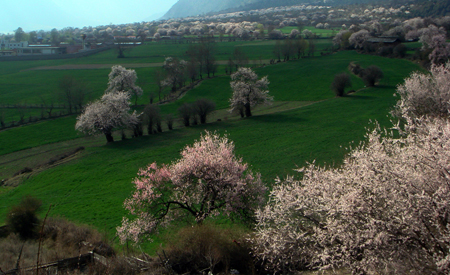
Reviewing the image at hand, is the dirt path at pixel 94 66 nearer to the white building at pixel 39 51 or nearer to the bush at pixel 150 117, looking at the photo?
the white building at pixel 39 51

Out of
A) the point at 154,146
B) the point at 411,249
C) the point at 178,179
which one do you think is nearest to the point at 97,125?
the point at 154,146

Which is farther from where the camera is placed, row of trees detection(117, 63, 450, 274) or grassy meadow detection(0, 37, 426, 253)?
grassy meadow detection(0, 37, 426, 253)

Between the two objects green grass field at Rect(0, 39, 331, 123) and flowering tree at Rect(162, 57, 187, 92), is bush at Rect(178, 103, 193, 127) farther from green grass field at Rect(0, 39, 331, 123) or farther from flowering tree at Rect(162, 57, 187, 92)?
flowering tree at Rect(162, 57, 187, 92)

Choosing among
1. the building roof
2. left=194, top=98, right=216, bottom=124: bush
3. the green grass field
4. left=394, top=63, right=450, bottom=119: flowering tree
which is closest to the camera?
left=394, top=63, right=450, bottom=119: flowering tree

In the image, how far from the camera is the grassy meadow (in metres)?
33.8

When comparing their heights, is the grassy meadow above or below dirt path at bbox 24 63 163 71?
below

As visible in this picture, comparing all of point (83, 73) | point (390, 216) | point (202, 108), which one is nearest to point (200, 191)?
point (390, 216)

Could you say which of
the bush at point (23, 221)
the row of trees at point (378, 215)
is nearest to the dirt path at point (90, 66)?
the bush at point (23, 221)

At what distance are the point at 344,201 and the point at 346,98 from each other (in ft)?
180

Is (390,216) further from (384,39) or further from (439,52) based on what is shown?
(384,39)

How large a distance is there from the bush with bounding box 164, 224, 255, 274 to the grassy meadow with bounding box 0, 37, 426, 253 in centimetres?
647

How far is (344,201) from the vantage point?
11.7 meters

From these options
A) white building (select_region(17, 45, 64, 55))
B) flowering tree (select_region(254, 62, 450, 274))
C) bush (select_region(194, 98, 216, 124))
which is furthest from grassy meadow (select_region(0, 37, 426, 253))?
white building (select_region(17, 45, 64, 55))

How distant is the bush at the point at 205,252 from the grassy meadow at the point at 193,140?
21.2 feet
